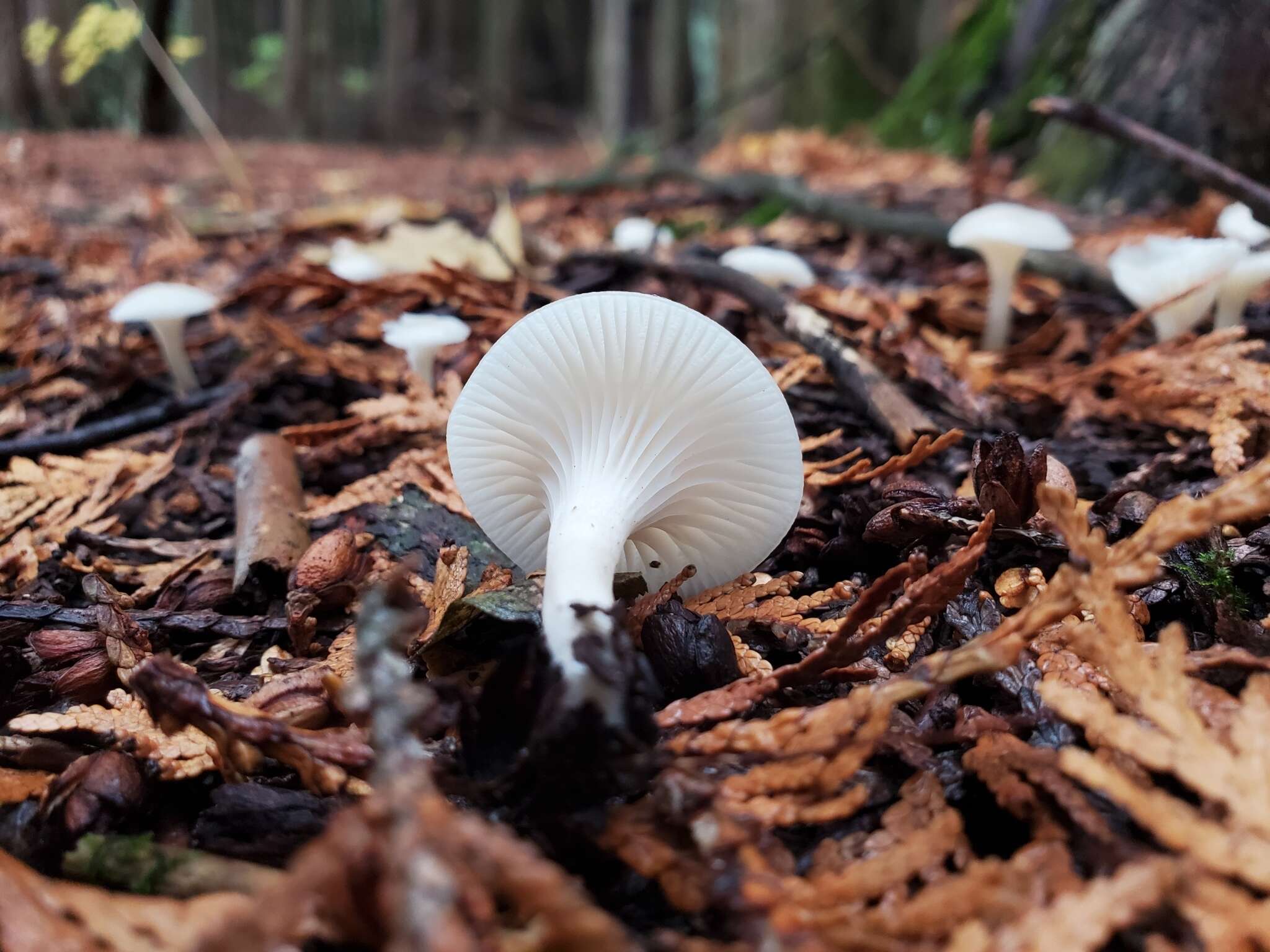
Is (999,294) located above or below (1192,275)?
below

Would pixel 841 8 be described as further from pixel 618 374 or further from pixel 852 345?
pixel 618 374

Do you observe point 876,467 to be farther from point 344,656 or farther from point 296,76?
point 296,76

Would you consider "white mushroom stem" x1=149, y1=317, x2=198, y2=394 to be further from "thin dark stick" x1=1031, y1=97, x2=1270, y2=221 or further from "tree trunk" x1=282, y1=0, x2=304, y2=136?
"tree trunk" x1=282, y1=0, x2=304, y2=136

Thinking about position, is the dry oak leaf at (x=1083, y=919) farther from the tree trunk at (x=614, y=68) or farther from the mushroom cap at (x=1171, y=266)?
the tree trunk at (x=614, y=68)

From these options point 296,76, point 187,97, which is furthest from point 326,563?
point 296,76

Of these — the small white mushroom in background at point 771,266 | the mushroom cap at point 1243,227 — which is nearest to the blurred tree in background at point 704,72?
the mushroom cap at point 1243,227

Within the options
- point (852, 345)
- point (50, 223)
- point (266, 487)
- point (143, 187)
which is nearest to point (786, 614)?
point (852, 345)

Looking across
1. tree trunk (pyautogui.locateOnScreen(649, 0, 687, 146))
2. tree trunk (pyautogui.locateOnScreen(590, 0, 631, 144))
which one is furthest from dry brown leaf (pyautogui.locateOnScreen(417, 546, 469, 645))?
tree trunk (pyautogui.locateOnScreen(649, 0, 687, 146))
